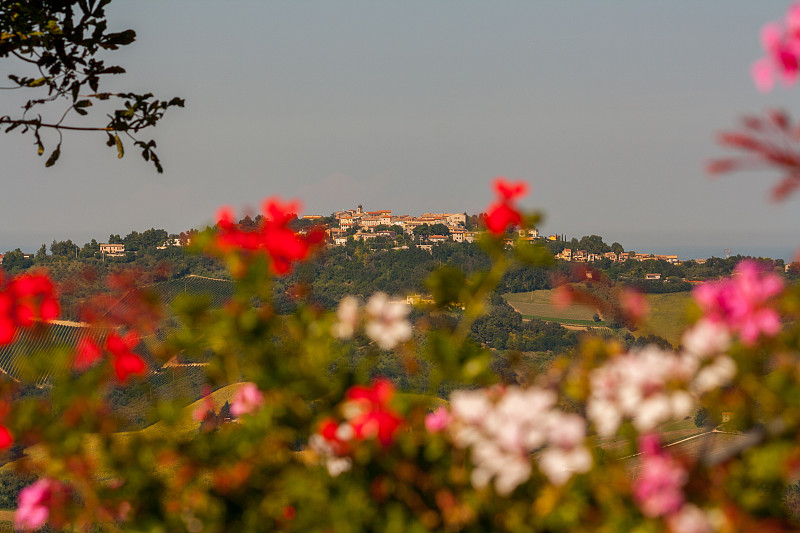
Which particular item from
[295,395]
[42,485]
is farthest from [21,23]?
[295,395]

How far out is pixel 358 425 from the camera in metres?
1.20

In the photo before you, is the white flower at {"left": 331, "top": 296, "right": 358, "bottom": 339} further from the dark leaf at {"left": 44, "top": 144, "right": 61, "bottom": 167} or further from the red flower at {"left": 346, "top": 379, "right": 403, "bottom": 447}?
the dark leaf at {"left": 44, "top": 144, "right": 61, "bottom": 167}

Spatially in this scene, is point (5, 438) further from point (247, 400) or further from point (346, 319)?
point (346, 319)

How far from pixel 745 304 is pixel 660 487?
0.35 metres

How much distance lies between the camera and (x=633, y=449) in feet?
3.87

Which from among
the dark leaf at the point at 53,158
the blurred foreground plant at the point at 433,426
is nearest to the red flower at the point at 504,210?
the blurred foreground plant at the point at 433,426

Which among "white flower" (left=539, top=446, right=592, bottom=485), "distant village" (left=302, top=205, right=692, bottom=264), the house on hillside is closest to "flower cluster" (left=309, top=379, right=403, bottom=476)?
"white flower" (left=539, top=446, right=592, bottom=485)

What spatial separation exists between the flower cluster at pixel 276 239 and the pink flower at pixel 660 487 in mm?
784

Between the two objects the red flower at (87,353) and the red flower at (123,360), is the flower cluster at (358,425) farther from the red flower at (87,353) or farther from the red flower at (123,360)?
the red flower at (87,353)

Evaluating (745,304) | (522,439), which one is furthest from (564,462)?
(745,304)

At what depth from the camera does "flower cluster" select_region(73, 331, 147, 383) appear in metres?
1.52

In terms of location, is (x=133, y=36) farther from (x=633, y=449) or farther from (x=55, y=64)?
(x=633, y=449)

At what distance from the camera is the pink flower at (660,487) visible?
101 centimetres

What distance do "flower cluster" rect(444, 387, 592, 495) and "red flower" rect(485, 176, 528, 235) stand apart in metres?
0.43
